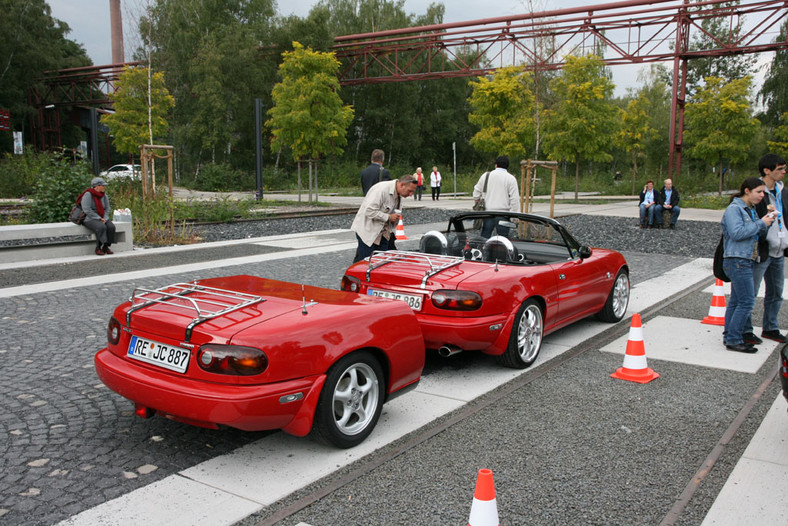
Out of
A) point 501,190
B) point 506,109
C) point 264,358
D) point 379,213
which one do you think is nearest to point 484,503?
point 264,358

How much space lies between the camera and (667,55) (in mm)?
30766

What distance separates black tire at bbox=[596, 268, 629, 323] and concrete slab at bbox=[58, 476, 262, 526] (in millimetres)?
5153

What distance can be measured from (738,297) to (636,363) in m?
1.62

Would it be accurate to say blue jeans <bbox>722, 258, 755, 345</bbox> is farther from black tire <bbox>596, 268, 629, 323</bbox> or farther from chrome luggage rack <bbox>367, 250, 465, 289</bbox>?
chrome luggage rack <bbox>367, 250, 465, 289</bbox>

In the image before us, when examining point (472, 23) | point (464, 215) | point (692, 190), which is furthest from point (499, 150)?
point (464, 215)

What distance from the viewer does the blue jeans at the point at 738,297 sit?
6.26m

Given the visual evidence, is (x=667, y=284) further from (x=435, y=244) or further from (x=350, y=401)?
(x=350, y=401)

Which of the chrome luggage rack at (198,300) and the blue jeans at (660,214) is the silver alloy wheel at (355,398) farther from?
the blue jeans at (660,214)

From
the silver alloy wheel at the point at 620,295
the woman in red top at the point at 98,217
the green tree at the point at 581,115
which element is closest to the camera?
the silver alloy wheel at the point at 620,295

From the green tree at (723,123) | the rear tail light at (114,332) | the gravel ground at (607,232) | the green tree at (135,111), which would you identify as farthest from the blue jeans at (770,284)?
the green tree at (135,111)

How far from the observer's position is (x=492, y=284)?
17.4ft

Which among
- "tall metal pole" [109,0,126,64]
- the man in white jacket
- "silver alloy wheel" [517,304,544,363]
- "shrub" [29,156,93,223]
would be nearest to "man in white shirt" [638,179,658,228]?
the man in white jacket

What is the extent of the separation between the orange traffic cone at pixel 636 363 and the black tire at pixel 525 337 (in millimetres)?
715

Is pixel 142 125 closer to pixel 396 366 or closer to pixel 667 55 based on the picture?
pixel 667 55
